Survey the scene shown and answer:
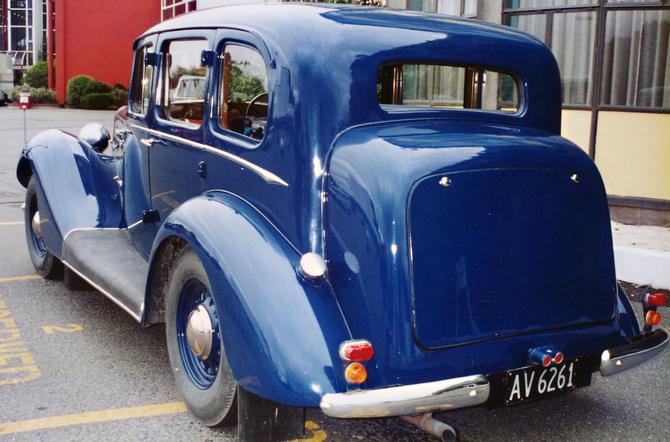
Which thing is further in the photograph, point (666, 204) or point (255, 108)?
point (666, 204)

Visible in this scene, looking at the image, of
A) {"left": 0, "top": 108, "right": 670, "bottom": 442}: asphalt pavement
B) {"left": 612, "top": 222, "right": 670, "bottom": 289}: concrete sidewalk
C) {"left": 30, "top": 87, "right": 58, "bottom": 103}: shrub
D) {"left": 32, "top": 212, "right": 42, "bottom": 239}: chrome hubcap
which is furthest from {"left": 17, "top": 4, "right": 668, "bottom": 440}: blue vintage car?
{"left": 30, "top": 87, "right": 58, "bottom": 103}: shrub

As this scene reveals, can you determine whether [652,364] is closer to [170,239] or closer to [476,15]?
[170,239]

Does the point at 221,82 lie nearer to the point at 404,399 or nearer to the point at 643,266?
the point at 404,399

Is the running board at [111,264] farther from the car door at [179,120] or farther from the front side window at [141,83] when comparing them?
the front side window at [141,83]

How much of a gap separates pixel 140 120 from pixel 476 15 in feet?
23.9

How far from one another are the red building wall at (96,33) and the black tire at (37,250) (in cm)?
3109

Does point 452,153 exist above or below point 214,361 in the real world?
above

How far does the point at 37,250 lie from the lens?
5492mm

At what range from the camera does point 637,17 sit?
8.56m

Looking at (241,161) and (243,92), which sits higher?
(243,92)

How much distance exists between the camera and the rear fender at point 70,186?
4.66 m

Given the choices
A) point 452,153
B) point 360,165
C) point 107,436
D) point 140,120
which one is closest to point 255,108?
point 360,165

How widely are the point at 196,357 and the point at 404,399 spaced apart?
4.19 feet

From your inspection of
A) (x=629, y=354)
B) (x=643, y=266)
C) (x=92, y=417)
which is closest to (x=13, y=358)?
(x=92, y=417)
